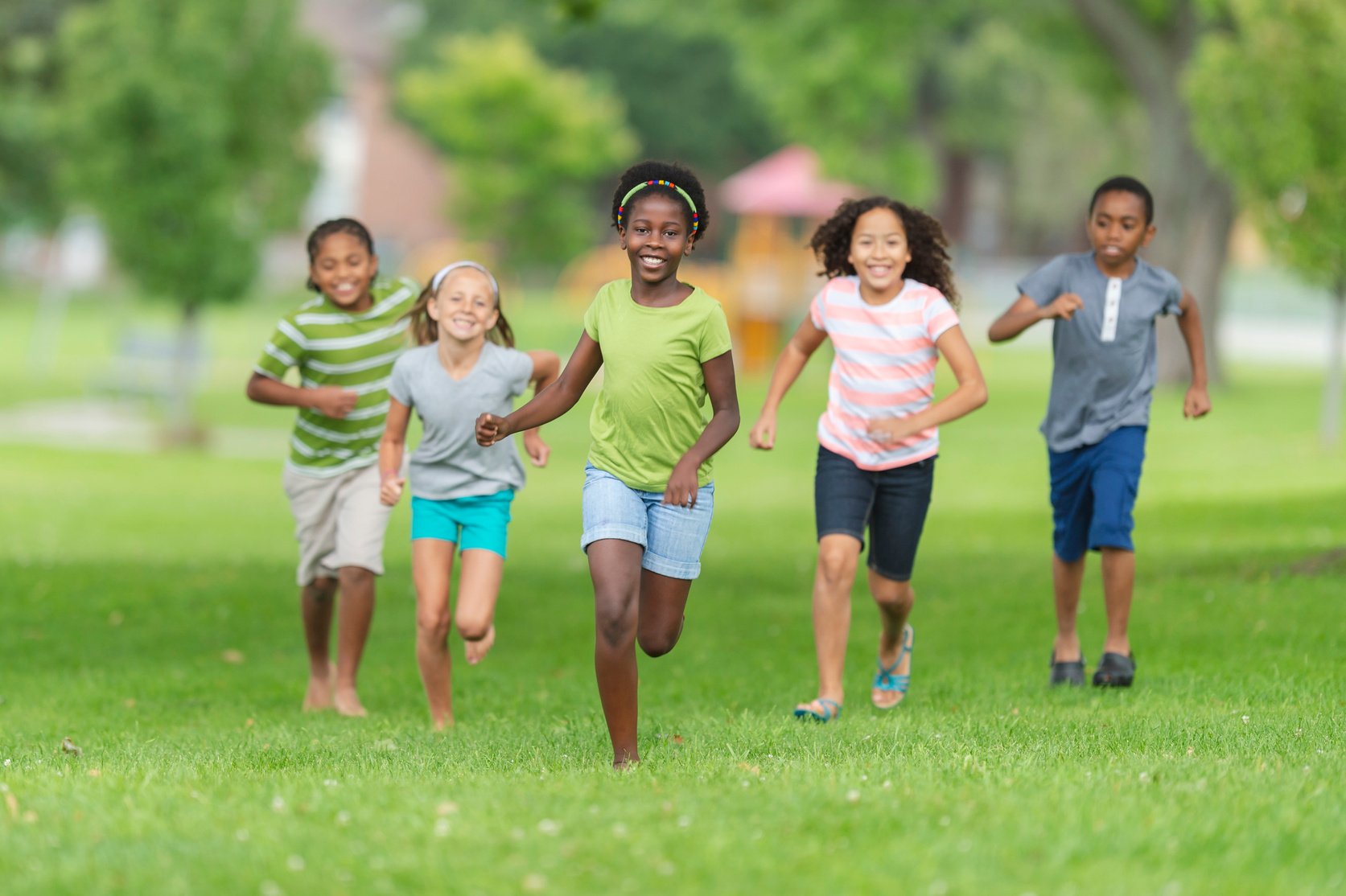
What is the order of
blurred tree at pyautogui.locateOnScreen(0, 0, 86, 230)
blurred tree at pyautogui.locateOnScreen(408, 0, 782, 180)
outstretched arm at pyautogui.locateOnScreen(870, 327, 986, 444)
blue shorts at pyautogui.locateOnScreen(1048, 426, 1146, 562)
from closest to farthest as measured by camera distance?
outstretched arm at pyautogui.locateOnScreen(870, 327, 986, 444), blue shorts at pyautogui.locateOnScreen(1048, 426, 1146, 562), blurred tree at pyautogui.locateOnScreen(0, 0, 86, 230), blurred tree at pyautogui.locateOnScreen(408, 0, 782, 180)

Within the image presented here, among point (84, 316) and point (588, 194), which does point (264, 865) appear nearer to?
point (84, 316)

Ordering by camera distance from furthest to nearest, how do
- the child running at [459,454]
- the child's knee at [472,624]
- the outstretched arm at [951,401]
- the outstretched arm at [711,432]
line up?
Answer: the child running at [459,454]
the child's knee at [472,624]
the outstretched arm at [951,401]
the outstretched arm at [711,432]

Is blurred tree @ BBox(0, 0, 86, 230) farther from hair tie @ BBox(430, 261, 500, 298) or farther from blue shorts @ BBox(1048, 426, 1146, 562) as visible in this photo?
blue shorts @ BBox(1048, 426, 1146, 562)

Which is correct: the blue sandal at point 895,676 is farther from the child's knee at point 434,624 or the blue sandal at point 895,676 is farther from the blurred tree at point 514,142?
the blurred tree at point 514,142

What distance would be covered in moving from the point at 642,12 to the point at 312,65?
34.4ft

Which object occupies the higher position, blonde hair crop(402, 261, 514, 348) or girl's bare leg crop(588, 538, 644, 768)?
blonde hair crop(402, 261, 514, 348)

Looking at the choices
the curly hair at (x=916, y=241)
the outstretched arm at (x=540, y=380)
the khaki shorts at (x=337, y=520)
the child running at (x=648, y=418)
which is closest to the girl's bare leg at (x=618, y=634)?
the child running at (x=648, y=418)

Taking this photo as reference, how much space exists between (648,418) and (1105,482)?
2488 millimetres

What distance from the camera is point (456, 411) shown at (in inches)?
272

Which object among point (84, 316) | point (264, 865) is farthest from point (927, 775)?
point (84, 316)

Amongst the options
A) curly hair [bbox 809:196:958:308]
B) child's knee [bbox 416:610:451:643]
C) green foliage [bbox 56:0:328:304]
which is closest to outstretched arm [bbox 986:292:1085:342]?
curly hair [bbox 809:196:958:308]

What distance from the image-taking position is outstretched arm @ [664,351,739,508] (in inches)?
223

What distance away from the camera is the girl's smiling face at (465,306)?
22.7 ft

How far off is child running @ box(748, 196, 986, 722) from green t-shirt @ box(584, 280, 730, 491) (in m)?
0.93
